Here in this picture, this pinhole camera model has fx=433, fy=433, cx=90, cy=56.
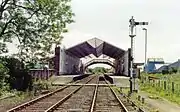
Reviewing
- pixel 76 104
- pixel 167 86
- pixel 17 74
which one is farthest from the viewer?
pixel 167 86

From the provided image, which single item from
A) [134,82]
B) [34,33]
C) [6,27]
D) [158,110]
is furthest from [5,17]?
[158,110]

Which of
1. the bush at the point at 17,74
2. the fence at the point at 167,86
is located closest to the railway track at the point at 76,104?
the fence at the point at 167,86

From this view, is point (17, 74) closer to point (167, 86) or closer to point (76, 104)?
point (167, 86)

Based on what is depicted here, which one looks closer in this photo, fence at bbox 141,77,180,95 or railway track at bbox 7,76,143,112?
railway track at bbox 7,76,143,112

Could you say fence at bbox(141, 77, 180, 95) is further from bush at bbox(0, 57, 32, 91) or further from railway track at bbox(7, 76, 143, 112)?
bush at bbox(0, 57, 32, 91)

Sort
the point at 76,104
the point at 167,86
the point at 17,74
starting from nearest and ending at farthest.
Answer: the point at 76,104 → the point at 17,74 → the point at 167,86

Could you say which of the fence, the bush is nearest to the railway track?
the fence

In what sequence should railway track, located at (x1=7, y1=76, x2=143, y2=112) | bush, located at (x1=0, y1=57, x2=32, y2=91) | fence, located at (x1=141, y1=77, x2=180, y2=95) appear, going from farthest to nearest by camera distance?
bush, located at (x1=0, y1=57, x2=32, y2=91) → fence, located at (x1=141, y1=77, x2=180, y2=95) → railway track, located at (x1=7, y1=76, x2=143, y2=112)

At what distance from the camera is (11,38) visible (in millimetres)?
33562

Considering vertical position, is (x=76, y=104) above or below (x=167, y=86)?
below

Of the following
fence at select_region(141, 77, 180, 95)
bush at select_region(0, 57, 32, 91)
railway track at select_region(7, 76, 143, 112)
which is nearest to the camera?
railway track at select_region(7, 76, 143, 112)

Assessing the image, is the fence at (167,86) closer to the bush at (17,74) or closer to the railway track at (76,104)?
the railway track at (76,104)

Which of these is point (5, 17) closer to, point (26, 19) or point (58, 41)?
point (26, 19)

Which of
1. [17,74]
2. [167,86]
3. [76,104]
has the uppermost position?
[17,74]
